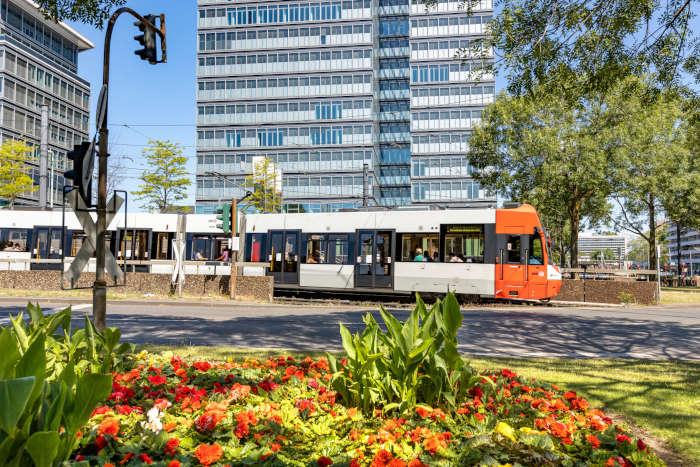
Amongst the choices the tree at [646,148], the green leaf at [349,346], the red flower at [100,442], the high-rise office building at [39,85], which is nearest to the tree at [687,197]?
the tree at [646,148]

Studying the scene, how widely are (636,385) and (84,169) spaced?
22.7ft

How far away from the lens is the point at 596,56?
1057 cm

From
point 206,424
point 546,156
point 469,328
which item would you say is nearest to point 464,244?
point 469,328

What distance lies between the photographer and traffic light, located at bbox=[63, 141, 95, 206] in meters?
6.22

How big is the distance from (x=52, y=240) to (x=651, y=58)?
2464 cm

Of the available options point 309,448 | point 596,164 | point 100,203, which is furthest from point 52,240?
point 596,164

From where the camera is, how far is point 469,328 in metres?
12.3

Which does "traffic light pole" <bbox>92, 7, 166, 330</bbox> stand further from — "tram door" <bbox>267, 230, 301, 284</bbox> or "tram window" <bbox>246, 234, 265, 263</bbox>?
"tram window" <bbox>246, 234, 265, 263</bbox>

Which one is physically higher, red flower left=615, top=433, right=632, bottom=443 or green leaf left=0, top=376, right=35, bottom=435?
green leaf left=0, top=376, right=35, bottom=435

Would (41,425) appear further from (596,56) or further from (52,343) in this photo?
(596,56)

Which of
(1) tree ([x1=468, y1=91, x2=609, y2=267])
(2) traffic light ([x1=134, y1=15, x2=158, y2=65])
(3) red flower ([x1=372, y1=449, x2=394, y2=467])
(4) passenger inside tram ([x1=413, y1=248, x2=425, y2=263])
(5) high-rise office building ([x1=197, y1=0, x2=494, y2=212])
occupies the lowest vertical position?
(3) red flower ([x1=372, y1=449, x2=394, y2=467])

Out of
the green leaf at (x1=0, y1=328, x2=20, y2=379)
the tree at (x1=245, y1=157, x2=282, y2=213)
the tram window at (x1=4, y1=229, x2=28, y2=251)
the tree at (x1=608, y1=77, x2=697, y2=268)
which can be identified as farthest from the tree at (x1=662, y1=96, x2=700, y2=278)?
the tram window at (x1=4, y1=229, x2=28, y2=251)

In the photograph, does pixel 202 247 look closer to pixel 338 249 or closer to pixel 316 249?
pixel 316 249

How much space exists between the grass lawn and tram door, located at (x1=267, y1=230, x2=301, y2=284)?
13.6 meters
